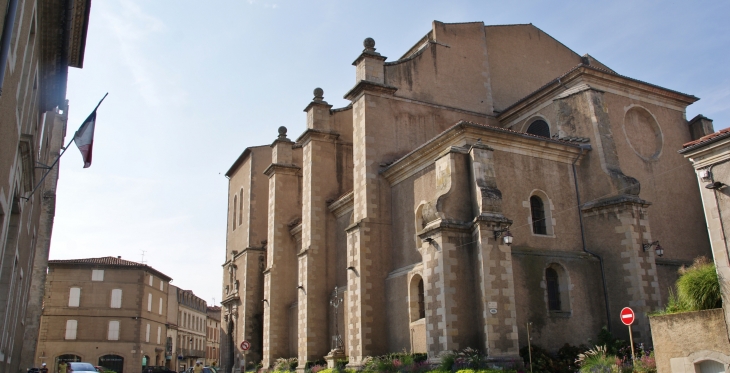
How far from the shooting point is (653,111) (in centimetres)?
2369

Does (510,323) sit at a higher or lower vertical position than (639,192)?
lower

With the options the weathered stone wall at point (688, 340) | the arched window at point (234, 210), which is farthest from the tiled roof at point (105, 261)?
the weathered stone wall at point (688, 340)

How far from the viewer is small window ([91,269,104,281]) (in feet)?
156

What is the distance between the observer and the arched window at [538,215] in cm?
2016

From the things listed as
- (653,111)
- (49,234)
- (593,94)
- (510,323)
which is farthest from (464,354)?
(49,234)

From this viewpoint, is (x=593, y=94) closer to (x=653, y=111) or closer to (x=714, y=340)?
(x=653, y=111)

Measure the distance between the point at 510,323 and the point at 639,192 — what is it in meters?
6.90

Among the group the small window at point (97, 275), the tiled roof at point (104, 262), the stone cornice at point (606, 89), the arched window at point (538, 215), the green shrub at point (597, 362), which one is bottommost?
the green shrub at point (597, 362)

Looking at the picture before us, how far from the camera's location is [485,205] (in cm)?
1831

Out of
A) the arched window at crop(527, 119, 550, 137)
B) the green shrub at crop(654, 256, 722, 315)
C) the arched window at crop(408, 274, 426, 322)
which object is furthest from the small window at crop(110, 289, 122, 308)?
the green shrub at crop(654, 256, 722, 315)

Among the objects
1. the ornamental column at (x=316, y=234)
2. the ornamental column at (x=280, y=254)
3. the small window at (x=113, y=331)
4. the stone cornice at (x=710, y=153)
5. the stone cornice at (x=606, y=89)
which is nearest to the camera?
the stone cornice at (x=710, y=153)

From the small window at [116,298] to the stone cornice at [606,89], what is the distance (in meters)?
35.7

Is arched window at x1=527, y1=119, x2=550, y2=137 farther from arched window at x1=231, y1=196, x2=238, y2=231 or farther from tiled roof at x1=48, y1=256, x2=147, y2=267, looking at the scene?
tiled roof at x1=48, y1=256, x2=147, y2=267

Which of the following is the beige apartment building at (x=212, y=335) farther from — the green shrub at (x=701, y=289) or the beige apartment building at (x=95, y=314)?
the green shrub at (x=701, y=289)
